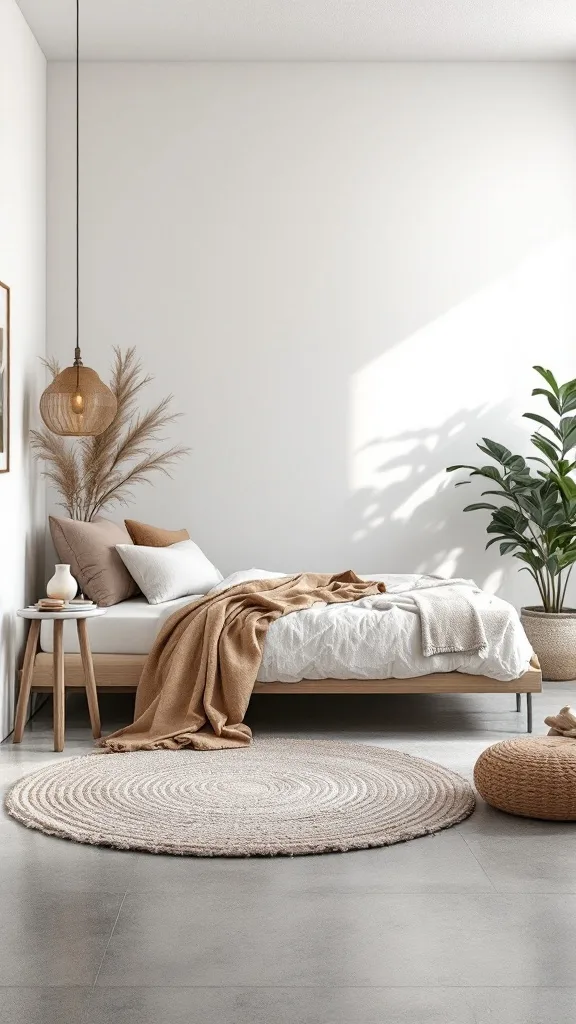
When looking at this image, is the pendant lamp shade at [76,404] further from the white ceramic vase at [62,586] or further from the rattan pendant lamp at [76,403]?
the white ceramic vase at [62,586]

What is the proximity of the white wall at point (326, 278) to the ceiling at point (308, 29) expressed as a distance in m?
0.15

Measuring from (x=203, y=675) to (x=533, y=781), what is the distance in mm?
1584

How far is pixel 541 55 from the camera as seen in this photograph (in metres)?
6.01

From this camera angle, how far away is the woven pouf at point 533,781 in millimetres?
3324

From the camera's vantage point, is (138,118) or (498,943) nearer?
(498,943)

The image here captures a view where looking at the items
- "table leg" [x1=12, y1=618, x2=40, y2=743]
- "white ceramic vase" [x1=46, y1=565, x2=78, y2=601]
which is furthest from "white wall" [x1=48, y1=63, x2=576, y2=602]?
"table leg" [x1=12, y1=618, x2=40, y2=743]

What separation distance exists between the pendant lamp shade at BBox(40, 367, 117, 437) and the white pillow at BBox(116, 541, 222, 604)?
1.99ft

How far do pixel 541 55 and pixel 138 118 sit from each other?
7.53 ft

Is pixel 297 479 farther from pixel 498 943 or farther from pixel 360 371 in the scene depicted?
pixel 498 943

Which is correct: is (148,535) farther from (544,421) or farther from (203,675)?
(544,421)

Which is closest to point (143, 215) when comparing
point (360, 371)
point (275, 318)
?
point (275, 318)

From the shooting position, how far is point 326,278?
6.11m

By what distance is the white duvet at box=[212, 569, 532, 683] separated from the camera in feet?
14.8

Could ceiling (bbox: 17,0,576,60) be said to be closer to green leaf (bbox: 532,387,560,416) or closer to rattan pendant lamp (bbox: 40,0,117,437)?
rattan pendant lamp (bbox: 40,0,117,437)
